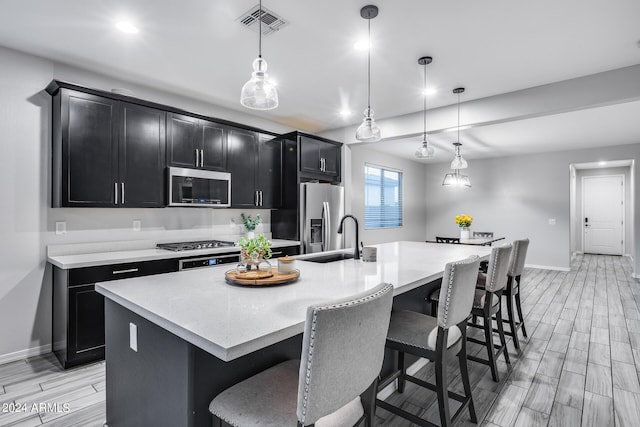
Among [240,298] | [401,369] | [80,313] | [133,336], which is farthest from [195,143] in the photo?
[401,369]

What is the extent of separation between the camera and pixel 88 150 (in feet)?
9.70

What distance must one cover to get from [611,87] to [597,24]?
3.47 ft

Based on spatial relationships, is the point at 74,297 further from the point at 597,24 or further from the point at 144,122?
the point at 597,24

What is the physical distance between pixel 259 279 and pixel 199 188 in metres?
2.35

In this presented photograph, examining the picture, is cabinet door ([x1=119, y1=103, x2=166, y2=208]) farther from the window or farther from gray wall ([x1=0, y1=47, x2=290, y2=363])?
the window

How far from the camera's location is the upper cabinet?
4609 mm

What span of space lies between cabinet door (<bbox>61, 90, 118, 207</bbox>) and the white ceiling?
0.44 metres

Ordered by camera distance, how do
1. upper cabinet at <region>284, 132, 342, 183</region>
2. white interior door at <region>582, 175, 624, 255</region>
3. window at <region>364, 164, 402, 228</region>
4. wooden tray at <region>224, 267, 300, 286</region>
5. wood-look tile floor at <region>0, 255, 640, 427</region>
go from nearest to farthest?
wooden tray at <region>224, 267, 300, 286</region> → wood-look tile floor at <region>0, 255, 640, 427</region> → upper cabinet at <region>284, 132, 342, 183</region> → window at <region>364, 164, 402, 228</region> → white interior door at <region>582, 175, 624, 255</region>

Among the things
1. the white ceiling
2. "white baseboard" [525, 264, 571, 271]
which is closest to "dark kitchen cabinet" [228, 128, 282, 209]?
the white ceiling

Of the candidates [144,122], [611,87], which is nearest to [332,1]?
[144,122]

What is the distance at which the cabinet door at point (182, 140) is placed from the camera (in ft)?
11.6

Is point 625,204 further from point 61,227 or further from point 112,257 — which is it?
point 61,227

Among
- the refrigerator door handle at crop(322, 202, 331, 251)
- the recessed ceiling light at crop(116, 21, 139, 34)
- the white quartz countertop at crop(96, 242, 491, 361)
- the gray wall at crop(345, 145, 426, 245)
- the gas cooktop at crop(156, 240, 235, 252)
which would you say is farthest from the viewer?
the gray wall at crop(345, 145, 426, 245)

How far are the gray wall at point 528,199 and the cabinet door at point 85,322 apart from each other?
8.08 m
